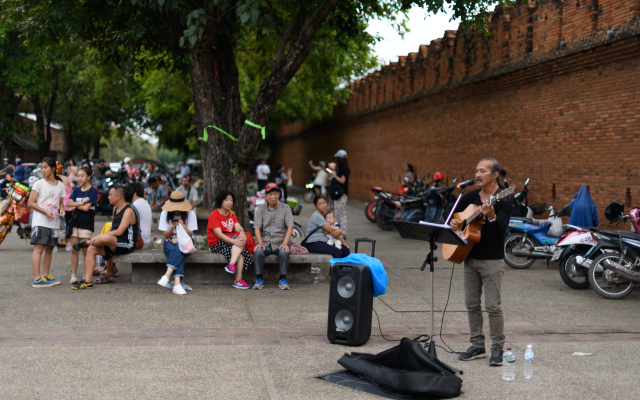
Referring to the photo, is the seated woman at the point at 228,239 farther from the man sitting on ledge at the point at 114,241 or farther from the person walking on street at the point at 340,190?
the person walking on street at the point at 340,190

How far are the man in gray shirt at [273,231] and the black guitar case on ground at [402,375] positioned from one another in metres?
3.69

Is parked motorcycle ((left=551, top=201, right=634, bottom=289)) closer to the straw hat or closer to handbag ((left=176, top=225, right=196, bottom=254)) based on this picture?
handbag ((left=176, top=225, right=196, bottom=254))

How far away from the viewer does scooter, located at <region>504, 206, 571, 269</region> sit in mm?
11039

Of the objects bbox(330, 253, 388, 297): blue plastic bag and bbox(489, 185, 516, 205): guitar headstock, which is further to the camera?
bbox(330, 253, 388, 297): blue plastic bag

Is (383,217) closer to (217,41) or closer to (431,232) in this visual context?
(217,41)

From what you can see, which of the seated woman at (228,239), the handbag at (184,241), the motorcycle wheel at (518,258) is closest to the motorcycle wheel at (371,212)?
the motorcycle wheel at (518,258)

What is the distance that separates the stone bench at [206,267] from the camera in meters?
9.21

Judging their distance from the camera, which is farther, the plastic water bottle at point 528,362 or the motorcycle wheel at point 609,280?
the motorcycle wheel at point 609,280

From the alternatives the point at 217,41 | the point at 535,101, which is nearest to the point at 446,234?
the point at 217,41

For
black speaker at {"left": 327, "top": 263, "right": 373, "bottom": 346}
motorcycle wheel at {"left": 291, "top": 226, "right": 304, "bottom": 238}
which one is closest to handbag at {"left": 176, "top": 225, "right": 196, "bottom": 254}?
black speaker at {"left": 327, "top": 263, "right": 373, "bottom": 346}

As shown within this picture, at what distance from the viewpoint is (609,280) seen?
894cm

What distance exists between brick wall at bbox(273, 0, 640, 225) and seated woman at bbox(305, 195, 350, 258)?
517 centimetres

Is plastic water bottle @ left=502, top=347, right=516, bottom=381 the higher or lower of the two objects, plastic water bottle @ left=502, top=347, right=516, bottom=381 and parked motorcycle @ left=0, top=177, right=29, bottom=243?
the lower

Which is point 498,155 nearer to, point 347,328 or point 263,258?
point 263,258
